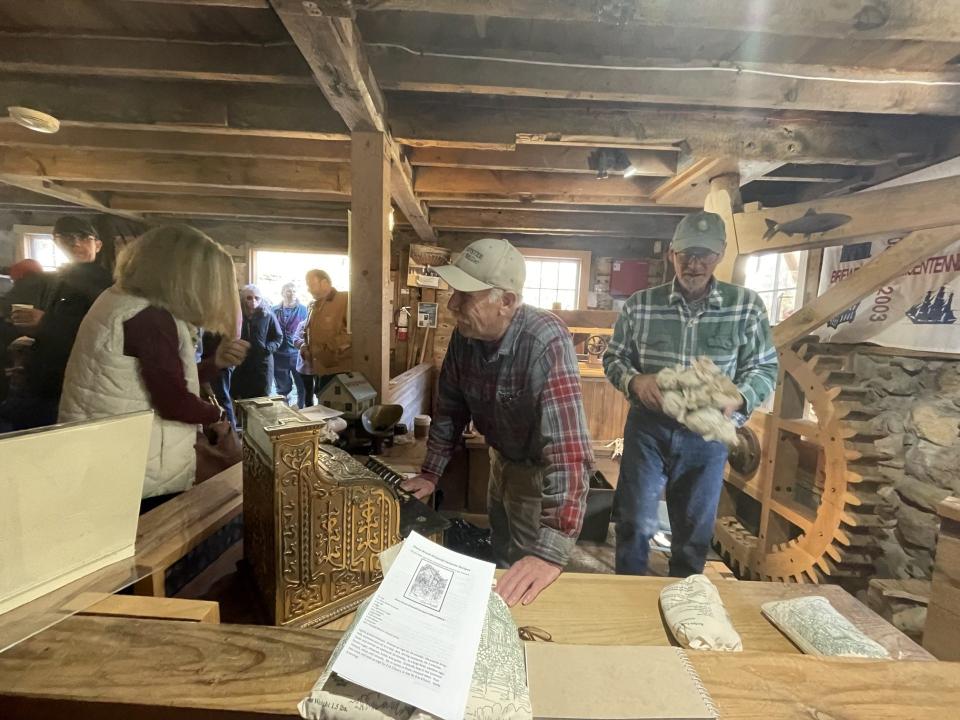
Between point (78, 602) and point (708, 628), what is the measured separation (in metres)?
1.01

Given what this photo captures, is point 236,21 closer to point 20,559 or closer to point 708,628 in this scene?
point 20,559

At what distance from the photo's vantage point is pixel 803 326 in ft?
5.69

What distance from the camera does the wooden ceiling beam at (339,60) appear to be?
3.68 ft

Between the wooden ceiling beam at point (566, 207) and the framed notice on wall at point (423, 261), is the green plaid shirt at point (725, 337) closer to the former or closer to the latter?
the wooden ceiling beam at point (566, 207)

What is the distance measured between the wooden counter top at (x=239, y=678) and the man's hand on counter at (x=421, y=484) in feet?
2.20

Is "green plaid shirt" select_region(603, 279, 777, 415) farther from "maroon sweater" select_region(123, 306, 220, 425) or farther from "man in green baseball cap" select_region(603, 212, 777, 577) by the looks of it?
"maroon sweater" select_region(123, 306, 220, 425)

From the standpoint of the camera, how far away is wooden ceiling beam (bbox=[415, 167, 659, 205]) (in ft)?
9.15

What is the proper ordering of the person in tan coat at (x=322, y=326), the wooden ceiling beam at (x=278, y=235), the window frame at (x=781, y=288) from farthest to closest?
1. the wooden ceiling beam at (x=278, y=235)
2. the person in tan coat at (x=322, y=326)
3. the window frame at (x=781, y=288)

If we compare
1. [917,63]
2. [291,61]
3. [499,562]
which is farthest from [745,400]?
[291,61]

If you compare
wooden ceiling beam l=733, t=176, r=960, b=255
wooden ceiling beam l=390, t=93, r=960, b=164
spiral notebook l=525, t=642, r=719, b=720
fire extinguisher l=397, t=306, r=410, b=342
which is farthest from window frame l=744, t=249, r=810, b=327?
fire extinguisher l=397, t=306, r=410, b=342

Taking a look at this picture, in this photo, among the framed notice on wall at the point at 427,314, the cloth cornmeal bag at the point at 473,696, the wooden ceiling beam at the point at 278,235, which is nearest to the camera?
the cloth cornmeal bag at the point at 473,696

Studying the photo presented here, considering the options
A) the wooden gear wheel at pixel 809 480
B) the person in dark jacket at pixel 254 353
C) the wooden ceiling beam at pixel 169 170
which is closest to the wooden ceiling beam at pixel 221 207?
the wooden ceiling beam at pixel 169 170

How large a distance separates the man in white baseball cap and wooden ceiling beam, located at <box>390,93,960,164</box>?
105 centimetres

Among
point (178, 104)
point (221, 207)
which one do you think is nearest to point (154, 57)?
point (178, 104)
